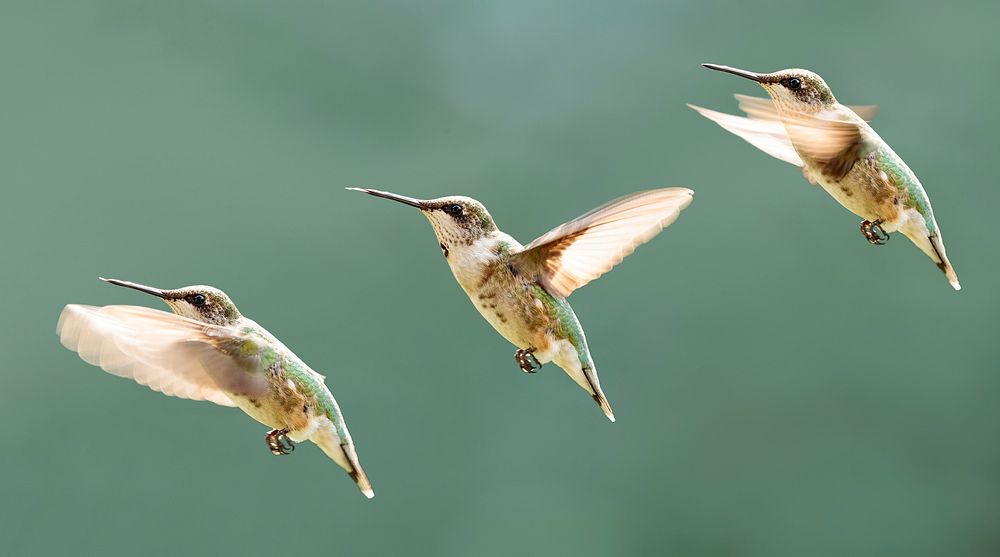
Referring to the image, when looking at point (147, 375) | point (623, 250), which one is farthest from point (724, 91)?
point (147, 375)

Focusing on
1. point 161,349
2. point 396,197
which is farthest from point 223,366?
point 396,197

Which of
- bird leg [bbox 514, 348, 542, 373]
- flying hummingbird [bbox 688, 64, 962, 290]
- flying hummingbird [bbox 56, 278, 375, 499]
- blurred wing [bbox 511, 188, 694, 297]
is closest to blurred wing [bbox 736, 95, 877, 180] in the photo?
flying hummingbird [bbox 688, 64, 962, 290]

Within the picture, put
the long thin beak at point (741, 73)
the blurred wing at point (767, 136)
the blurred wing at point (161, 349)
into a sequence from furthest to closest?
the blurred wing at point (767, 136) < the long thin beak at point (741, 73) < the blurred wing at point (161, 349)

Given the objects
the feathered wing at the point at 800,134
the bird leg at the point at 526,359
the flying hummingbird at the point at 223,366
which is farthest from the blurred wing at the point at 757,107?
the flying hummingbird at the point at 223,366

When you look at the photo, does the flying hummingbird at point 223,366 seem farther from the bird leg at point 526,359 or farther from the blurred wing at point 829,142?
the blurred wing at point 829,142

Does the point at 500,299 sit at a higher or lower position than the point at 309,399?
higher

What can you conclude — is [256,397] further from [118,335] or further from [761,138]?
[761,138]

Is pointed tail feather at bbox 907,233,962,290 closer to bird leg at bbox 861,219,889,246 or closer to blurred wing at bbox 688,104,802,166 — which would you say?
bird leg at bbox 861,219,889,246
